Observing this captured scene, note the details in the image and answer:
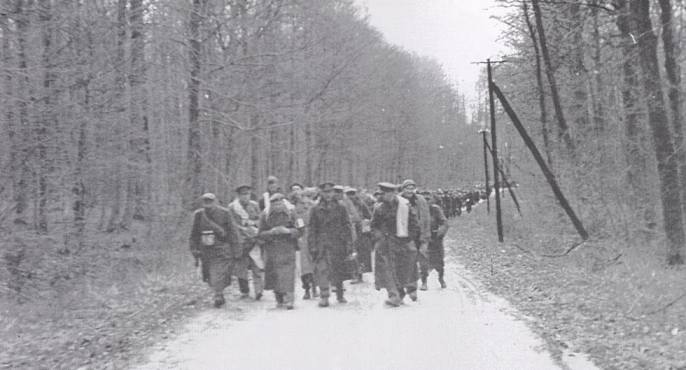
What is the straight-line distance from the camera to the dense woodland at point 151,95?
36.4 feet

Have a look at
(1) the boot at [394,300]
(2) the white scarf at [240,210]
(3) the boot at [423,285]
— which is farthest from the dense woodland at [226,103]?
(1) the boot at [394,300]

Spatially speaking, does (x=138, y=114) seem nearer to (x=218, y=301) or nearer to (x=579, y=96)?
(x=218, y=301)

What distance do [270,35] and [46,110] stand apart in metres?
12.0

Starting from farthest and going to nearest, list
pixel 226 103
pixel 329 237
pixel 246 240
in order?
pixel 226 103 → pixel 246 240 → pixel 329 237

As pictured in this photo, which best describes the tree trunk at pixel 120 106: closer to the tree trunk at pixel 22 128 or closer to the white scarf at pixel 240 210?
the tree trunk at pixel 22 128

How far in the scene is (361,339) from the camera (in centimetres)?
828

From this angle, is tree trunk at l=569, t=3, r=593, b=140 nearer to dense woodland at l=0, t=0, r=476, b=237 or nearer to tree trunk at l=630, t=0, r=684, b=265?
tree trunk at l=630, t=0, r=684, b=265

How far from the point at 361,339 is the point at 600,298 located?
15.0 ft

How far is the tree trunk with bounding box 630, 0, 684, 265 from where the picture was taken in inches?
557

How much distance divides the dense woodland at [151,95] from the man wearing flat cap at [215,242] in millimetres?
2189

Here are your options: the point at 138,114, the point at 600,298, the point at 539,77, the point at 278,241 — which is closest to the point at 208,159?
the point at 138,114

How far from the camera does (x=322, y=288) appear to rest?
37.2ft

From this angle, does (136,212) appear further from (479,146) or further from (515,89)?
(479,146)

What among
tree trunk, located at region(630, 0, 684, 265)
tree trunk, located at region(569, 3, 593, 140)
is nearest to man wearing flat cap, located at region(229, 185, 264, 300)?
tree trunk, located at region(630, 0, 684, 265)
